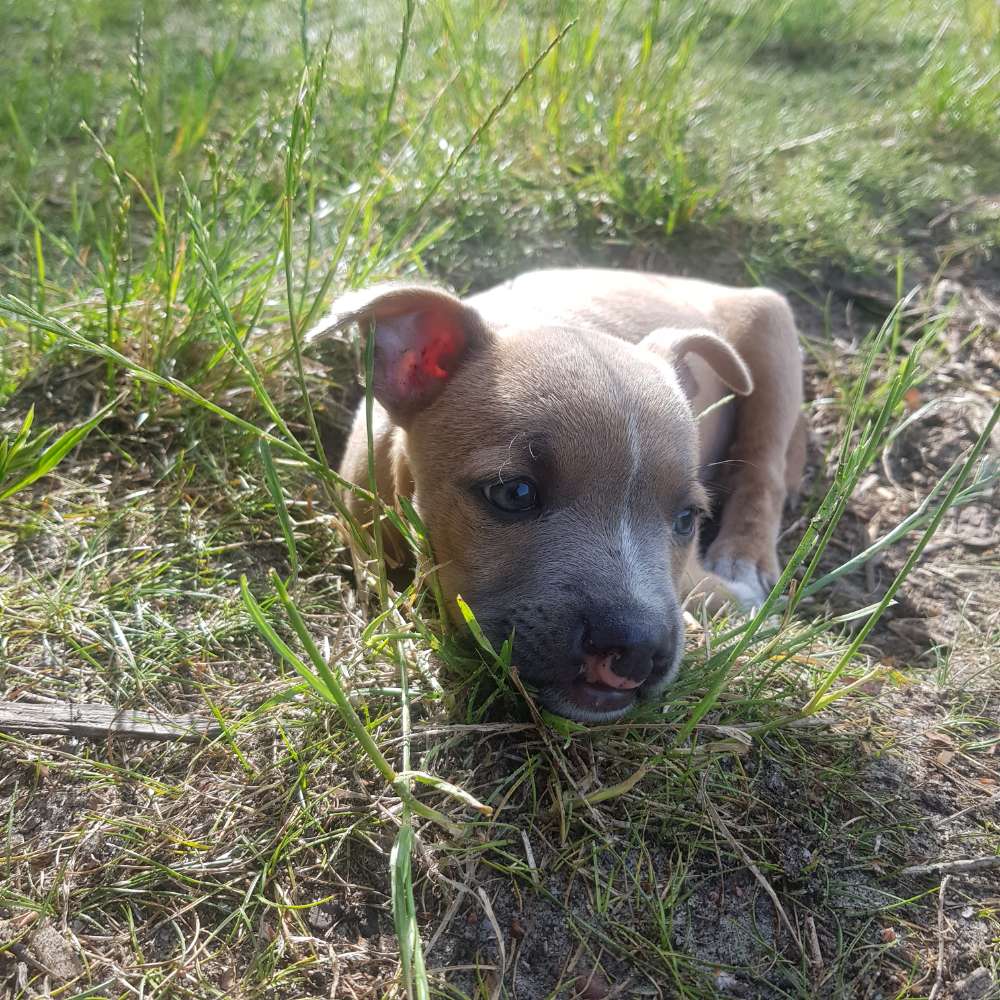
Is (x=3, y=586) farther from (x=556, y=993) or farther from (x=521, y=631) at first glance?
(x=556, y=993)

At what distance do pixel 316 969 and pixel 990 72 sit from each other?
7041 millimetres

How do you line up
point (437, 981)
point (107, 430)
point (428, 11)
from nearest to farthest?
1. point (437, 981)
2. point (107, 430)
3. point (428, 11)

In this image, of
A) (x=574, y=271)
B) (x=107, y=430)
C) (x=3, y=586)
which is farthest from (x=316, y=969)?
(x=574, y=271)

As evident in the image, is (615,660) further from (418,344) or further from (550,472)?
(418,344)

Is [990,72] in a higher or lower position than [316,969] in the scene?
higher

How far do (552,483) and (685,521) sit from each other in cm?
61

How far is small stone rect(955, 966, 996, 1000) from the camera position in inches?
84.5

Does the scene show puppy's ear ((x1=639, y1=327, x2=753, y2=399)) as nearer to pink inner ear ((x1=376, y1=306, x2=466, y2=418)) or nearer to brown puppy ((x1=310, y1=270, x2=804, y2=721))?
brown puppy ((x1=310, y1=270, x2=804, y2=721))

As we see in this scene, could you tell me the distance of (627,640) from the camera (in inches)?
93.0

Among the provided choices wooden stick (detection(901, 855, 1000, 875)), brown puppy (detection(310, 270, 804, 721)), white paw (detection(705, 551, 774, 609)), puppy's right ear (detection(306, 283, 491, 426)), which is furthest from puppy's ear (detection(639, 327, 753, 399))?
wooden stick (detection(901, 855, 1000, 875))

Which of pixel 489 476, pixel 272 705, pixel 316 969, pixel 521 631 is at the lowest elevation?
pixel 316 969

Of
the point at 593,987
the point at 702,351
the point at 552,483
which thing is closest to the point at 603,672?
the point at 552,483

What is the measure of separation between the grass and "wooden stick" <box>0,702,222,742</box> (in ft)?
0.13

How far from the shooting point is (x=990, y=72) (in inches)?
253
